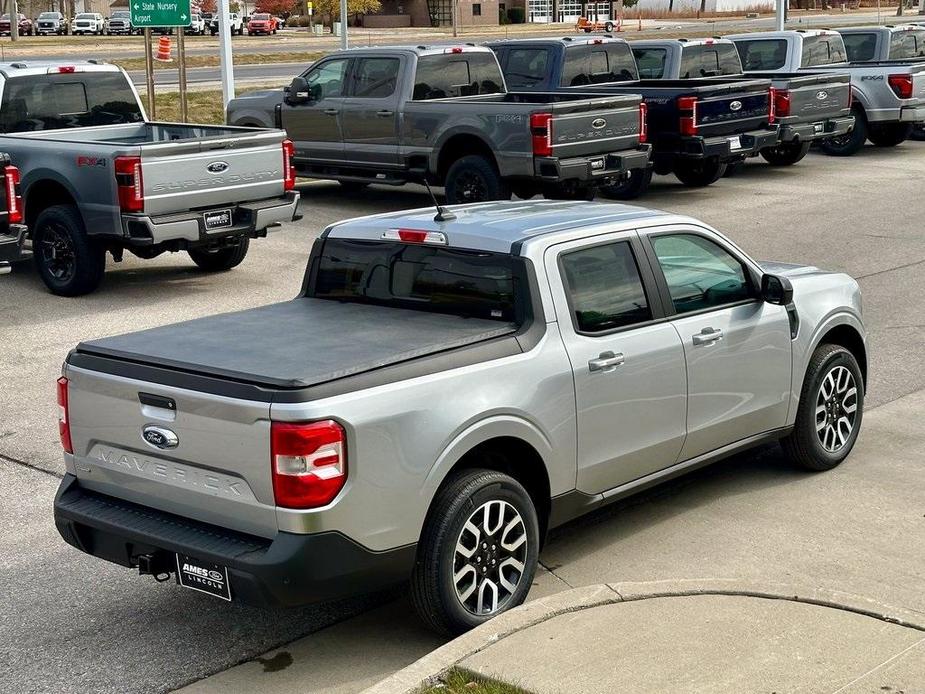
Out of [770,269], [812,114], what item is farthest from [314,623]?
[812,114]

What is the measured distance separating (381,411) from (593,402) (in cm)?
129

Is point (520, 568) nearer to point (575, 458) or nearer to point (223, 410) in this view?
point (575, 458)

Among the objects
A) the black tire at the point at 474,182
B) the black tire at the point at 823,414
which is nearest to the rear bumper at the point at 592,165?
the black tire at the point at 474,182

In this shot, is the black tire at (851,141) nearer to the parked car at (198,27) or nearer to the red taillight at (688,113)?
the red taillight at (688,113)

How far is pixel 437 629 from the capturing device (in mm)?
5410

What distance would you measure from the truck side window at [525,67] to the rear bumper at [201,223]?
24.3 ft

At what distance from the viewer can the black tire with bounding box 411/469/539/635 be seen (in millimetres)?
5273

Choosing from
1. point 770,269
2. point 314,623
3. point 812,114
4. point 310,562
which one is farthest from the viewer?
point 812,114

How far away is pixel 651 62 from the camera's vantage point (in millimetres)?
20969

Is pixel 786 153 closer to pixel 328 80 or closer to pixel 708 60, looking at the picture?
pixel 708 60

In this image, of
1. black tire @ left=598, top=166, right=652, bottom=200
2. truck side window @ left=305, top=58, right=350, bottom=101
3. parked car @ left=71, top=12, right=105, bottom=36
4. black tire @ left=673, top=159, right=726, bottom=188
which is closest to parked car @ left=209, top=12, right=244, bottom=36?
parked car @ left=71, top=12, right=105, bottom=36

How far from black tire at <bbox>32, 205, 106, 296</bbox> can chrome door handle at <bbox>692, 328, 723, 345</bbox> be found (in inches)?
293

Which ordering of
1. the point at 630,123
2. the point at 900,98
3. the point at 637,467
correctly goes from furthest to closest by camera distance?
the point at 900,98
the point at 630,123
the point at 637,467

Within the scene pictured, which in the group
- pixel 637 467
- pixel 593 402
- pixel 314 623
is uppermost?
pixel 593 402
